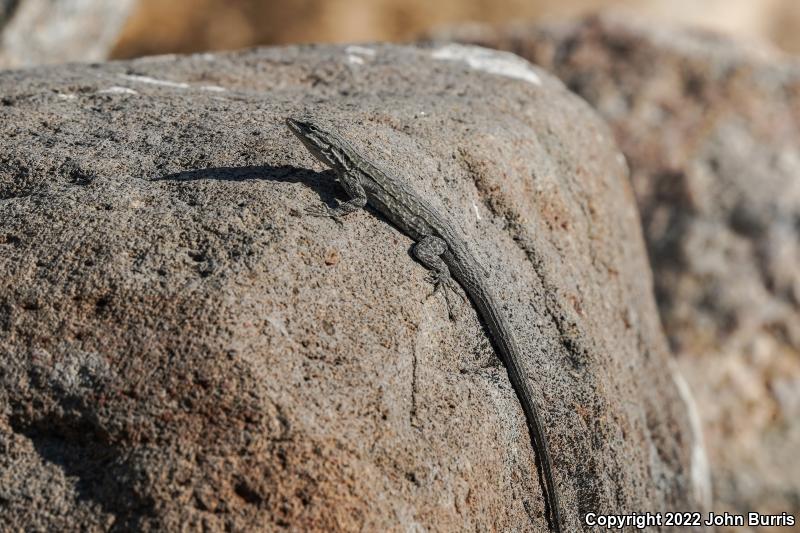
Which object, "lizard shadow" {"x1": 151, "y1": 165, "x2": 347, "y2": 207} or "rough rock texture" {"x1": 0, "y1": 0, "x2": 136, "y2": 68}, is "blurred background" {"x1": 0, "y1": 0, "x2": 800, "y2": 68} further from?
"lizard shadow" {"x1": 151, "y1": 165, "x2": 347, "y2": 207}

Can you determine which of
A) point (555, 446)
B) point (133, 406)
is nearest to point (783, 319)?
point (555, 446)

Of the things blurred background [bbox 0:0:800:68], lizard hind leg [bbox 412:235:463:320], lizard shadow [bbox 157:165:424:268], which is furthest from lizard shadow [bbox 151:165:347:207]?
blurred background [bbox 0:0:800:68]

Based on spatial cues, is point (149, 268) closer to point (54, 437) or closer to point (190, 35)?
point (54, 437)

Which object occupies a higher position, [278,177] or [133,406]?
[278,177]

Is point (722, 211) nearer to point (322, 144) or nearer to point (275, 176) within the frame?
point (322, 144)
